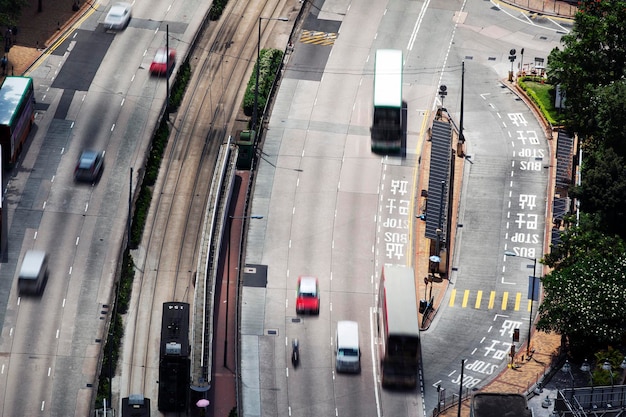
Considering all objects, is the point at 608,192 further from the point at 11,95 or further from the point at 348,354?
the point at 11,95

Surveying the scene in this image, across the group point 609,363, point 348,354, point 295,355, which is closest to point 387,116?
point 348,354

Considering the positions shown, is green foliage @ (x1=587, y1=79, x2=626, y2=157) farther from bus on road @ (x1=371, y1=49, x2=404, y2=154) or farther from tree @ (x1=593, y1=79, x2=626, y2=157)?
bus on road @ (x1=371, y1=49, x2=404, y2=154)

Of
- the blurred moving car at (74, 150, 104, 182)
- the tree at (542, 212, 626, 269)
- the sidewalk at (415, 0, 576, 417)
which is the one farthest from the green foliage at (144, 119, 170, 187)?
the tree at (542, 212, 626, 269)

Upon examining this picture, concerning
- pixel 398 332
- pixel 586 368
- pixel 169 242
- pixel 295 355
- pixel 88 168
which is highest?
pixel 88 168

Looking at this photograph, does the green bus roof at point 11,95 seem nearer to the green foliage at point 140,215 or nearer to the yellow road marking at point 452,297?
the green foliage at point 140,215

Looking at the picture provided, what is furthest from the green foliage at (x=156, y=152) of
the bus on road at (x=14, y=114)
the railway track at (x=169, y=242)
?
the bus on road at (x=14, y=114)

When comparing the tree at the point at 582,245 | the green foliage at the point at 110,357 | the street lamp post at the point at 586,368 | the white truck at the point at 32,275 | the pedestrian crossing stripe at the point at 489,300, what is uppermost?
the tree at the point at 582,245

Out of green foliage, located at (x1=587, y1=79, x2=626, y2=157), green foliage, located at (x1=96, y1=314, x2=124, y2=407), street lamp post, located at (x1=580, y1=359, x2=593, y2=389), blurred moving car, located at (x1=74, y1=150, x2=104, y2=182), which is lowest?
green foliage, located at (x1=96, y1=314, x2=124, y2=407)
